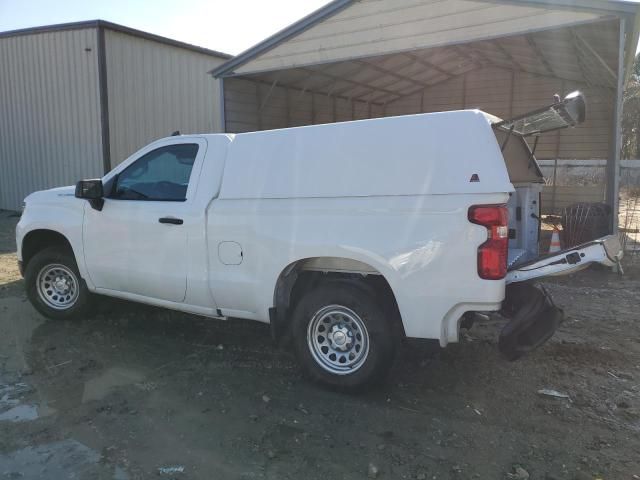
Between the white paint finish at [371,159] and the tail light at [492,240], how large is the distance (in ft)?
0.45

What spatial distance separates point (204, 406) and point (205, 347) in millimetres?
1310

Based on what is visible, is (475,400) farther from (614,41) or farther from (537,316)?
(614,41)

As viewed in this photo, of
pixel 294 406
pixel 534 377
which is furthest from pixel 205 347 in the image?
pixel 534 377

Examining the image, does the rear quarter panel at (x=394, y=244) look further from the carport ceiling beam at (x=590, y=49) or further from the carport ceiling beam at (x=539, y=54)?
the carport ceiling beam at (x=539, y=54)

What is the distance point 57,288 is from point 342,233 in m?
3.69

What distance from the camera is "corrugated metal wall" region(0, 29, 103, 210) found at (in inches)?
548

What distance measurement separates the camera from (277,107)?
13703 mm

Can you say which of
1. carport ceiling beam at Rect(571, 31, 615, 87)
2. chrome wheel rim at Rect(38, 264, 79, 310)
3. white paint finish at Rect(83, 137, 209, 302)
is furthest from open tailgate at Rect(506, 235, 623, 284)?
carport ceiling beam at Rect(571, 31, 615, 87)

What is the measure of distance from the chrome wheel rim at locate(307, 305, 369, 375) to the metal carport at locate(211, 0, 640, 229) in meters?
5.97

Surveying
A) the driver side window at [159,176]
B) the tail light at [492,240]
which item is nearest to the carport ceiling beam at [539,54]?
the driver side window at [159,176]

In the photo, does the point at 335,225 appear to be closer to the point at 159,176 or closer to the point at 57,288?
the point at 159,176

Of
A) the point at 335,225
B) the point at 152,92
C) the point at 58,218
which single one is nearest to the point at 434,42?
the point at 335,225

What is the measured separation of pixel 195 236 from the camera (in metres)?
4.54

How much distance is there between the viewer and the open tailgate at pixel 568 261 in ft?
11.8
